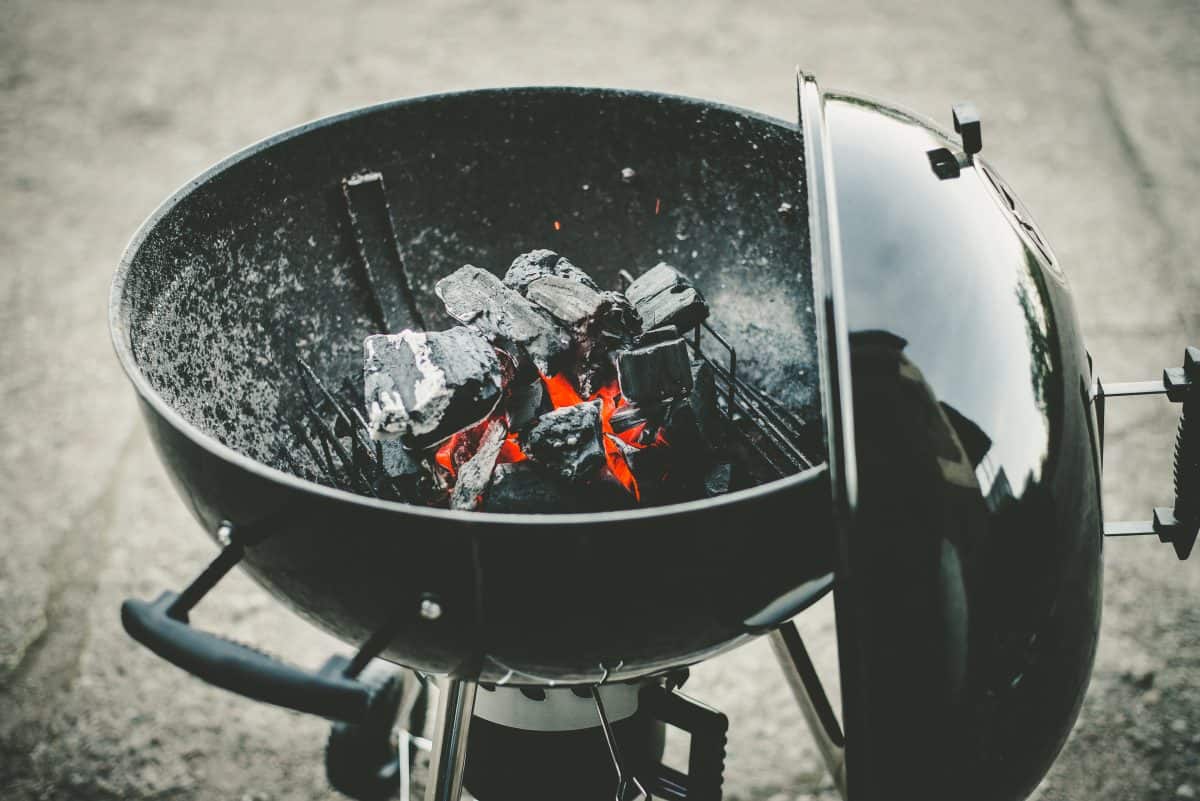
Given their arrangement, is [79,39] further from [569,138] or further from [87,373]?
[569,138]

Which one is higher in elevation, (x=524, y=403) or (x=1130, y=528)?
(x=524, y=403)

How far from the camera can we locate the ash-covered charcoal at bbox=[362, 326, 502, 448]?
0.94 m

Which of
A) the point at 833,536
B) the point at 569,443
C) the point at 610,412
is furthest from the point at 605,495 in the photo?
the point at 833,536

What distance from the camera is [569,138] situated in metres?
1.27

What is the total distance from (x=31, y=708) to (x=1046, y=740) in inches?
59.5

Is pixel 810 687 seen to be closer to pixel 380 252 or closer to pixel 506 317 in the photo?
pixel 506 317

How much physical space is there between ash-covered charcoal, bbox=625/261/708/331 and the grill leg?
1.55ft

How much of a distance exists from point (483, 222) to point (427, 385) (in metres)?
0.44

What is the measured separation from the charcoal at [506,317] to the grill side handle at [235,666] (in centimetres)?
41

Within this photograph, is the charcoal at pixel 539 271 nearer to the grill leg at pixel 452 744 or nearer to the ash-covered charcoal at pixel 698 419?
the ash-covered charcoal at pixel 698 419

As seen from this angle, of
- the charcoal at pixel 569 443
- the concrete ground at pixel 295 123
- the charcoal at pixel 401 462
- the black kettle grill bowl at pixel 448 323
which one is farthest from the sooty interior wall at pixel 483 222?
the concrete ground at pixel 295 123

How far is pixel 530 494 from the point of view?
902 mm

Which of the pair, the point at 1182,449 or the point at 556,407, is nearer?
the point at 1182,449

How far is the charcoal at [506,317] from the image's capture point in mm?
1047
